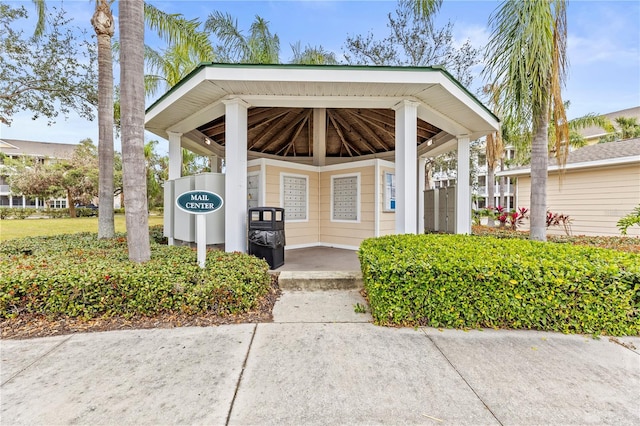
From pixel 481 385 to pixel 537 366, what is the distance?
0.66 meters

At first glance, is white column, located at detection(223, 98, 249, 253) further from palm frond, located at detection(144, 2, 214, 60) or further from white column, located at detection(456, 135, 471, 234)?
white column, located at detection(456, 135, 471, 234)

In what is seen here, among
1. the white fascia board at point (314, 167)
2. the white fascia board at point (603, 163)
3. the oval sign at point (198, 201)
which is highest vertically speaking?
the white fascia board at point (603, 163)

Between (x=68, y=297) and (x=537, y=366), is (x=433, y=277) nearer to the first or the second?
(x=537, y=366)

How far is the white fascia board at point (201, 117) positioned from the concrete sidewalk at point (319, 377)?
388 centimetres

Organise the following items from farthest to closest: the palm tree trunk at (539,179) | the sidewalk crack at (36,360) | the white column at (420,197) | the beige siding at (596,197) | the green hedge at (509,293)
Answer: the beige siding at (596,197) < the white column at (420,197) < the palm tree trunk at (539,179) < the green hedge at (509,293) < the sidewalk crack at (36,360)

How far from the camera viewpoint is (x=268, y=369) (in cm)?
219

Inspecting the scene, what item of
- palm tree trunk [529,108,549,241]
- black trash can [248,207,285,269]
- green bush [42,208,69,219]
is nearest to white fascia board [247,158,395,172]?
black trash can [248,207,285,269]

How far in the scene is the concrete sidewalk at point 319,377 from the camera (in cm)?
172

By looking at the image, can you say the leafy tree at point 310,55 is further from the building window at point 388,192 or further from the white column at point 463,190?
the white column at point 463,190

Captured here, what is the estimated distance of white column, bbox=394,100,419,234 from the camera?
4.68 meters

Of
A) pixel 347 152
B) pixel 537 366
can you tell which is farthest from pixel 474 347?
pixel 347 152

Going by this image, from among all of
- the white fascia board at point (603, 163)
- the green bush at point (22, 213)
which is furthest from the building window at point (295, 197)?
the green bush at point (22, 213)

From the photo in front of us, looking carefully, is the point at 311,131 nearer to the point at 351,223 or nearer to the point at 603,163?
the point at 351,223

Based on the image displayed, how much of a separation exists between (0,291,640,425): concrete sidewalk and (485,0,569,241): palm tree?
4188 mm
